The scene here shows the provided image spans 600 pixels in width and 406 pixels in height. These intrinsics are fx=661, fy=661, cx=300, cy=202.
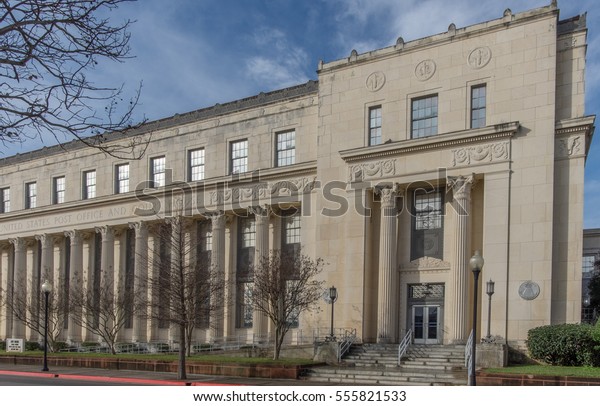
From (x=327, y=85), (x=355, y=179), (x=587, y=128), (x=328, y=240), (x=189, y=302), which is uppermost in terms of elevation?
(x=327, y=85)

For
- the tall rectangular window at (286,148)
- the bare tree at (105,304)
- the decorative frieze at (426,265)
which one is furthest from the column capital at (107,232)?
the decorative frieze at (426,265)

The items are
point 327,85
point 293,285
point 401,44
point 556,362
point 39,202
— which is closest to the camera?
point 556,362

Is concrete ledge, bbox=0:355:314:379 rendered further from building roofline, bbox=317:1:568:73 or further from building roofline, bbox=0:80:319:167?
building roofline, bbox=317:1:568:73

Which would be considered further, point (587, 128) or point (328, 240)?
point (328, 240)

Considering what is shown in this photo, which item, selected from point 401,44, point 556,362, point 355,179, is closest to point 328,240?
point 355,179

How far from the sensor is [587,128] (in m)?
30.5

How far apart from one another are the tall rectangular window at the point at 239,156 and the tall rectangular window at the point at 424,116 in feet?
39.6

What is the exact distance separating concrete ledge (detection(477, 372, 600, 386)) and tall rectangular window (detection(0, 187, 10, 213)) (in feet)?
151

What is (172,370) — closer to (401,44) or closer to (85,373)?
(85,373)

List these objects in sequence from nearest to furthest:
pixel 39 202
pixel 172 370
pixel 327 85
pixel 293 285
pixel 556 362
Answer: pixel 556 362
pixel 172 370
pixel 293 285
pixel 327 85
pixel 39 202

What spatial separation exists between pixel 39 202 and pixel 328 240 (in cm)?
2828

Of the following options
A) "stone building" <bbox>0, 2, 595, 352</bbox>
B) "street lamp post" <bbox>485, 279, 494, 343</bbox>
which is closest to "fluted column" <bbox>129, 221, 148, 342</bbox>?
"stone building" <bbox>0, 2, 595, 352</bbox>

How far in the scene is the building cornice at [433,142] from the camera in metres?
31.8

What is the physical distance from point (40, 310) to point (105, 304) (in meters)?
9.72
